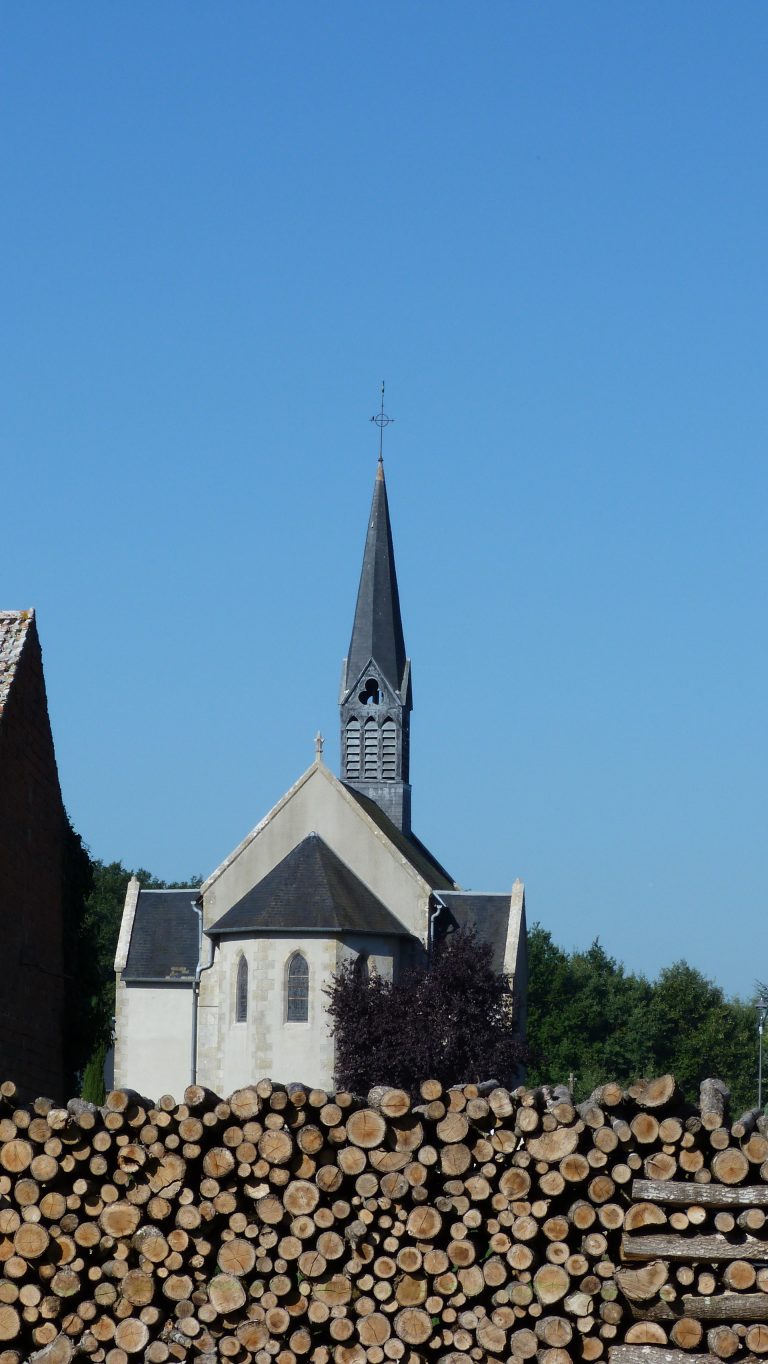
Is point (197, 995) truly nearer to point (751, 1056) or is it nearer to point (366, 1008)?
point (366, 1008)

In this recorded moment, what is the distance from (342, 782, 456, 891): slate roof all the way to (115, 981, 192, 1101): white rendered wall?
7.80 metres

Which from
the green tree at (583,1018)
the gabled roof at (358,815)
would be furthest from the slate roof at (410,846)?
the green tree at (583,1018)

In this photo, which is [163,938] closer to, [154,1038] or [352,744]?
[154,1038]

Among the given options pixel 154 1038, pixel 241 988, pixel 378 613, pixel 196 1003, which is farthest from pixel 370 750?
pixel 154 1038

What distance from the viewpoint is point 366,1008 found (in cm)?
4369

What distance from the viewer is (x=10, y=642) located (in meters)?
24.8

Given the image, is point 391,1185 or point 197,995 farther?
point 197,995

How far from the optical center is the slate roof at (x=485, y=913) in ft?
163

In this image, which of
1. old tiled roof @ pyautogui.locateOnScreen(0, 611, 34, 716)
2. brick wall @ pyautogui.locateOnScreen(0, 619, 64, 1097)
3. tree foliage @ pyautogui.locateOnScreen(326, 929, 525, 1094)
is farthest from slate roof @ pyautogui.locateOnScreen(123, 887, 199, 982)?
old tiled roof @ pyautogui.locateOnScreen(0, 611, 34, 716)

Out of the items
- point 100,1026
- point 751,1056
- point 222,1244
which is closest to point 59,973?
point 100,1026

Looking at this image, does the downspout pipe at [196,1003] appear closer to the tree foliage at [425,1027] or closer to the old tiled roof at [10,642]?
the tree foliage at [425,1027]

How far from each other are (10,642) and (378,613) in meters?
34.7

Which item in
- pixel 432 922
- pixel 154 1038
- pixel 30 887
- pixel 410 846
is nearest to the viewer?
pixel 30 887

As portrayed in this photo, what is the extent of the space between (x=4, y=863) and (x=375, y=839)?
24782mm
